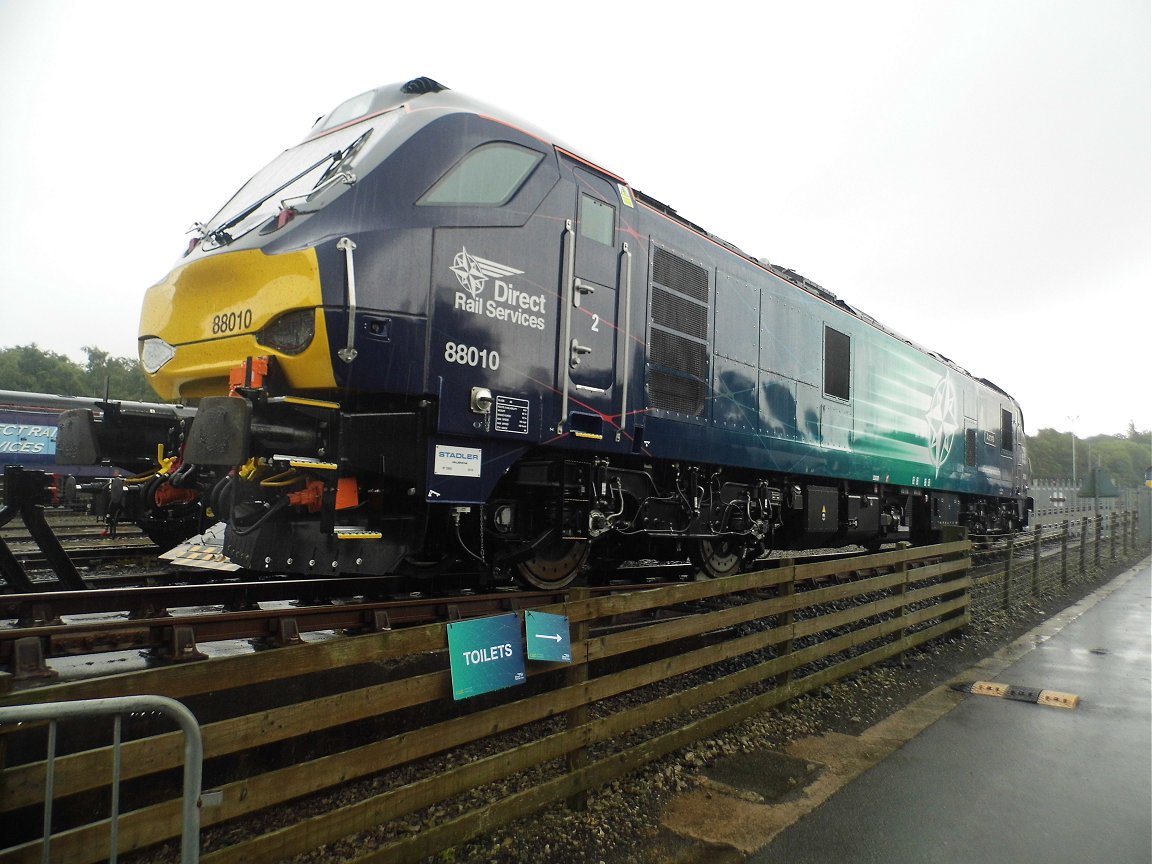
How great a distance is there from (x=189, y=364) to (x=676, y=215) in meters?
4.45

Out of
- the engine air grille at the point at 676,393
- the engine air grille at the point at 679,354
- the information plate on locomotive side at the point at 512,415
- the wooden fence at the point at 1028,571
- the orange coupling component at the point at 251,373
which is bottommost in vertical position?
the wooden fence at the point at 1028,571

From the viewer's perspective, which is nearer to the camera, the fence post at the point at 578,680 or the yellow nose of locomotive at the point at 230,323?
the fence post at the point at 578,680

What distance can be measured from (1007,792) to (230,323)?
17.8 ft

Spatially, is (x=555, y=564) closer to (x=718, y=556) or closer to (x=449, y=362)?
(x=449, y=362)

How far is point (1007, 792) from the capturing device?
13.2 ft

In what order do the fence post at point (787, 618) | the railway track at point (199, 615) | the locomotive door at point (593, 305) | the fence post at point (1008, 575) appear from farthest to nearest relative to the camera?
the fence post at point (1008, 575), the locomotive door at point (593, 305), the fence post at point (787, 618), the railway track at point (199, 615)

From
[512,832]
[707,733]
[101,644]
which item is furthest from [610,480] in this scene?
[101,644]

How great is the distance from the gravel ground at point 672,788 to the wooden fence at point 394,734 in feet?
0.37

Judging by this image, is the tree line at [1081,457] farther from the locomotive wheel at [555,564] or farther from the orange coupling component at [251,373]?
the orange coupling component at [251,373]

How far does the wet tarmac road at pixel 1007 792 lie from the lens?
3381mm

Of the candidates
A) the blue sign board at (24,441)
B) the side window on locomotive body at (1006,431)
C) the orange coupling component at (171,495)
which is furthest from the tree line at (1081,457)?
the orange coupling component at (171,495)

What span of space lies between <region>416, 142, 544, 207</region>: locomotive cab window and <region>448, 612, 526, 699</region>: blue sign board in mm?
2873

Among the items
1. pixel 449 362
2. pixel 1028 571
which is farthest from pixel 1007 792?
pixel 1028 571

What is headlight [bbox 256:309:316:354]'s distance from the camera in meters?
4.50
